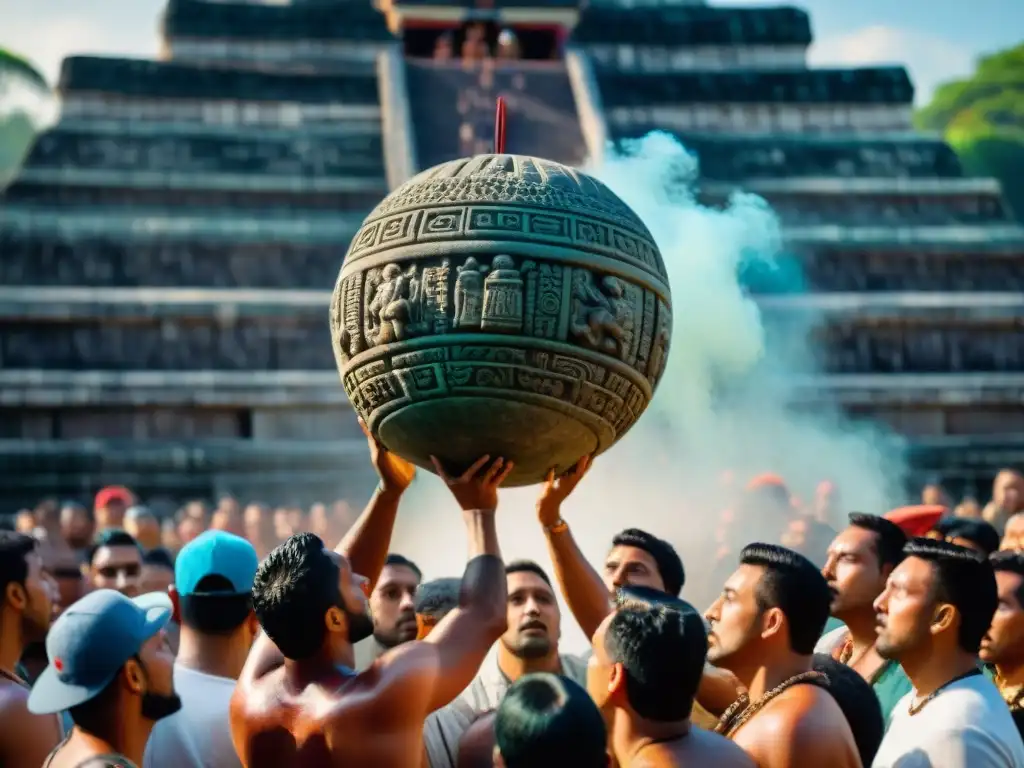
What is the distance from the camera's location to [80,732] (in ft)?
19.1

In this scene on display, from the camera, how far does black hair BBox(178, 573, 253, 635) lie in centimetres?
693

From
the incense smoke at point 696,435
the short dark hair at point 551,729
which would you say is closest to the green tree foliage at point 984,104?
the incense smoke at point 696,435

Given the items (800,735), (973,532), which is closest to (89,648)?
(800,735)

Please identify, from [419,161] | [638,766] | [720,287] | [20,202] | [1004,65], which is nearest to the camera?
[638,766]

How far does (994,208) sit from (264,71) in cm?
1075

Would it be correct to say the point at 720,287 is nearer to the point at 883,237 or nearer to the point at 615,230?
the point at 883,237

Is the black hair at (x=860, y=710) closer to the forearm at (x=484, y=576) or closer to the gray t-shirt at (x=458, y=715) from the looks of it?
the gray t-shirt at (x=458, y=715)

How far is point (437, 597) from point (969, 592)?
2.26 meters

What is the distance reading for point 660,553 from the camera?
25.8 ft

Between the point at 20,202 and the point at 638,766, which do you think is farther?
the point at 20,202

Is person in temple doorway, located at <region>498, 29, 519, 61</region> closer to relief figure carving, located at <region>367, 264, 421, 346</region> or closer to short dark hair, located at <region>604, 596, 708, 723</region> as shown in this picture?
relief figure carving, located at <region>367, 264, 421, 346</region>

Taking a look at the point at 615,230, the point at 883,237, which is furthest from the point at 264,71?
the point at 615,230

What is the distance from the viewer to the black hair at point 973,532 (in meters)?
9.40

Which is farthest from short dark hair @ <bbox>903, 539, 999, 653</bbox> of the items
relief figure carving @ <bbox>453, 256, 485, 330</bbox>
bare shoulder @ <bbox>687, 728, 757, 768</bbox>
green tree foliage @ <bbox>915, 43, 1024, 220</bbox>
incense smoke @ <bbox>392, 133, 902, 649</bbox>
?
green tree foliage @ <bbox>915, 43, 1024, 220</bbox>
